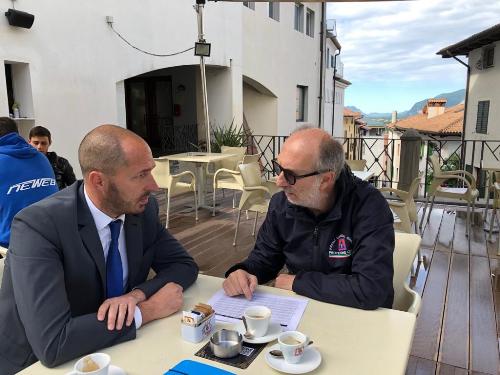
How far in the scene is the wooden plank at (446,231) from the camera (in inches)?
163

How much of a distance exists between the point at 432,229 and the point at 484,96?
1094 cm

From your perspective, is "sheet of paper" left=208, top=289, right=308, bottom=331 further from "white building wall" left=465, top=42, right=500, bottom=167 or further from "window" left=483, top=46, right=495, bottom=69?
"window" left=483, top=46, right=495, bottom=69

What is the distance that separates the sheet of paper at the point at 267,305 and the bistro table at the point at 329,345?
3 centimetres

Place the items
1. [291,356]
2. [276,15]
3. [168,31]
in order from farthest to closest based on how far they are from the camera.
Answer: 1. [276,15]
2. [168,31]
3. [291,356]

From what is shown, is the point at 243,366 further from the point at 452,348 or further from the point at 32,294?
the point at 452,348

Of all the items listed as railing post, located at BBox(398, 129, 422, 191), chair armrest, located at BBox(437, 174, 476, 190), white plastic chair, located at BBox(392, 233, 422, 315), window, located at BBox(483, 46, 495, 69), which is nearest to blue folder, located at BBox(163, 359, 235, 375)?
white plastic chair, located at BBox(392, 233, 422, 315)

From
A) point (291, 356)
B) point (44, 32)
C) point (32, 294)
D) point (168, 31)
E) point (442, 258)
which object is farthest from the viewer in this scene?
point (168, 31)

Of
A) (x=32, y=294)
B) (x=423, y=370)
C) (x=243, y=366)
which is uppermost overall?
(x=32, y=294)

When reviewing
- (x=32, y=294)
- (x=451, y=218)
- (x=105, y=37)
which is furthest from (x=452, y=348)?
(x=105, y=37)

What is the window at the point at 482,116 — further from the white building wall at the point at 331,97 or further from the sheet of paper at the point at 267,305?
the sheet of paper at the point at 267,305

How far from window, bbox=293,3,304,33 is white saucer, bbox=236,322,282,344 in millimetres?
12776

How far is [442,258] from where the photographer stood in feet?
12.4

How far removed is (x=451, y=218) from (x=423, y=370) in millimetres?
3525

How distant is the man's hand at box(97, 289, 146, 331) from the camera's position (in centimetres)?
108
